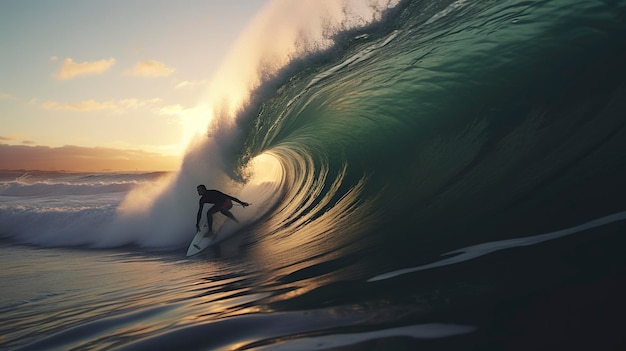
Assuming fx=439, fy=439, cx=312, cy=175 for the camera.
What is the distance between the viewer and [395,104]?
7.60 metres

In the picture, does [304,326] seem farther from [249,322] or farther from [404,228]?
[404,228]

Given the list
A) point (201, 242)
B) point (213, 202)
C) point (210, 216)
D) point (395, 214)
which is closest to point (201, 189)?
point (213, 202)

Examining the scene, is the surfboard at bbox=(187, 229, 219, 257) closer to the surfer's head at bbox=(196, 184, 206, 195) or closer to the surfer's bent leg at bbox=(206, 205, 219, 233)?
the surfer's bent leg at bbox=(206, 205, 219, 233)

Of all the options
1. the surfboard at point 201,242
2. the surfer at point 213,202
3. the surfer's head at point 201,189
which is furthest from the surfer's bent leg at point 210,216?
the surfer's head at point 201,189

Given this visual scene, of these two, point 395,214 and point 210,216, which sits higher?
point 210,216

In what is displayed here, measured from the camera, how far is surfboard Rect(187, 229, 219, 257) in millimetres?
7517

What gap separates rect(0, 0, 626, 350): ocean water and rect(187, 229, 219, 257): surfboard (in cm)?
44

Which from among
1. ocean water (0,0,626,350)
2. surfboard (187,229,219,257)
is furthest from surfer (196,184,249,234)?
ocean water (0,0,626,350)

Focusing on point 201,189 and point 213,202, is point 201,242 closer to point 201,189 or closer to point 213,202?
point 213,202

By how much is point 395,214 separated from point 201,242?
429 centimetres

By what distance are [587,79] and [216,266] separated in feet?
15.1

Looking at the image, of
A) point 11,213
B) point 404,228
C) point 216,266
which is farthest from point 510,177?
point 11,213

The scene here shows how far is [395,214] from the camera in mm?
4574

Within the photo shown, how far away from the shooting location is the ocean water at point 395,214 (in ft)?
6.11
